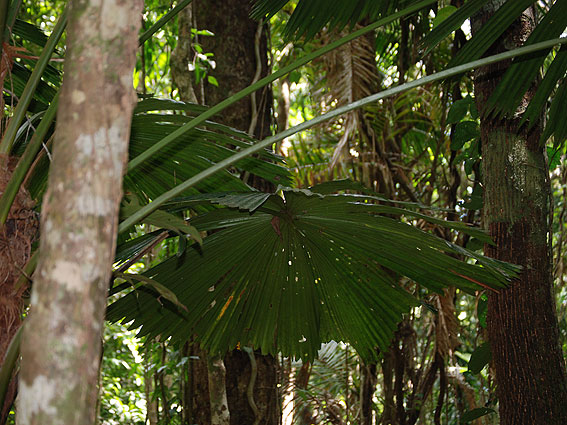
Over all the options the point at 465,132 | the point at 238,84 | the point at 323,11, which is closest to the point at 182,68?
the point at 238,84

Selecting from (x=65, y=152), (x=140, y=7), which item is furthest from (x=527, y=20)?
(x=65, y=152)

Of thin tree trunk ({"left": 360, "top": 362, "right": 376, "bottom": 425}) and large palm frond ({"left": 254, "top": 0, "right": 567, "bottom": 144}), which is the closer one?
large palm frond ({"left": 254, "top": 0, "right": 567, "bottom": 144})

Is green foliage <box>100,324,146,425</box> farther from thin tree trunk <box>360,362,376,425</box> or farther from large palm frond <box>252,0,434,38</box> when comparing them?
large palm frond <box>252,0,434,38</box>

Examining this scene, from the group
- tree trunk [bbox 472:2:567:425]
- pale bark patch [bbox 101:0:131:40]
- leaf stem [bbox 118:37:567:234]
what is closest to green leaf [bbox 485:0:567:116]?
tree trunk [bbox 472:2:567:425]

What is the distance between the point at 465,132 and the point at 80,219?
6.50 ft

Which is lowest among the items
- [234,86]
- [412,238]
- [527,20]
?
[412,238]

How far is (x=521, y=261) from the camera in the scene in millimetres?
1854

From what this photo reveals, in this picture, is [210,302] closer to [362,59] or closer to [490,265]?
[490,265]

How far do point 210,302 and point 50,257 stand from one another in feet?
3.72

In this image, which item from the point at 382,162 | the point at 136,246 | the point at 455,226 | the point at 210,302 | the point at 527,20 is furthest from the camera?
the point at 382,162

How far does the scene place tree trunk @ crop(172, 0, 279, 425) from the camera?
8.84 ft

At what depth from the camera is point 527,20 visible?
6.36 feet

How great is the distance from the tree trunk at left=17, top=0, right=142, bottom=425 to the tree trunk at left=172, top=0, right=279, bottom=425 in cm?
208

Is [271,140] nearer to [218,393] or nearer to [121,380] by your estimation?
[218,393]
